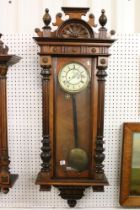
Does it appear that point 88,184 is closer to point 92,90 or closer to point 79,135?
point 79,135

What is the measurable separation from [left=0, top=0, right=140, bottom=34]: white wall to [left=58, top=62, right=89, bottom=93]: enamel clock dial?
1.31 feet

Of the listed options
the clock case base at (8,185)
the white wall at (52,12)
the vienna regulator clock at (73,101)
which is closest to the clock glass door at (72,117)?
the vienna regulator clock at (73,101)

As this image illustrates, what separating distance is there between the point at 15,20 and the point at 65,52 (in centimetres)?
47

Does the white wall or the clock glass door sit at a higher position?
the white wall

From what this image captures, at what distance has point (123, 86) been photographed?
1155 millimetres

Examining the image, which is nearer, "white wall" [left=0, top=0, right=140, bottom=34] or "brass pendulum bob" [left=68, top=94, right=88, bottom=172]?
"brass pendulum bob" [left=68, top=94, right=88, bottom=172]

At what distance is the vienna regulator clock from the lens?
994 millimetres

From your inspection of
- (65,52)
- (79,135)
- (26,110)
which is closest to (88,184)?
(79,135)

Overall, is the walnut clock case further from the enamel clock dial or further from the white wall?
the white wall

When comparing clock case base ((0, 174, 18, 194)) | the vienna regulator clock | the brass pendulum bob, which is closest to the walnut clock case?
clock case base ((0, 174, 18, 194))

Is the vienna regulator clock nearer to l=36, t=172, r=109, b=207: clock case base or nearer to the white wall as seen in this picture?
l=36, t=172, r=109, b=207: clock case base

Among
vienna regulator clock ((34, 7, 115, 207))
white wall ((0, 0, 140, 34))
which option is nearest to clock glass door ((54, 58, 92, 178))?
vienna regulator clock ((34, 7, 115, 207))

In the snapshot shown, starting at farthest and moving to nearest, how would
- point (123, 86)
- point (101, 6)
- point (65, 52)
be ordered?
point (101, 6), point (123, 86), point (65, 52)

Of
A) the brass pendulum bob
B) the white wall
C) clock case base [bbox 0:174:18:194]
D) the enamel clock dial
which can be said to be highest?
the white wall
